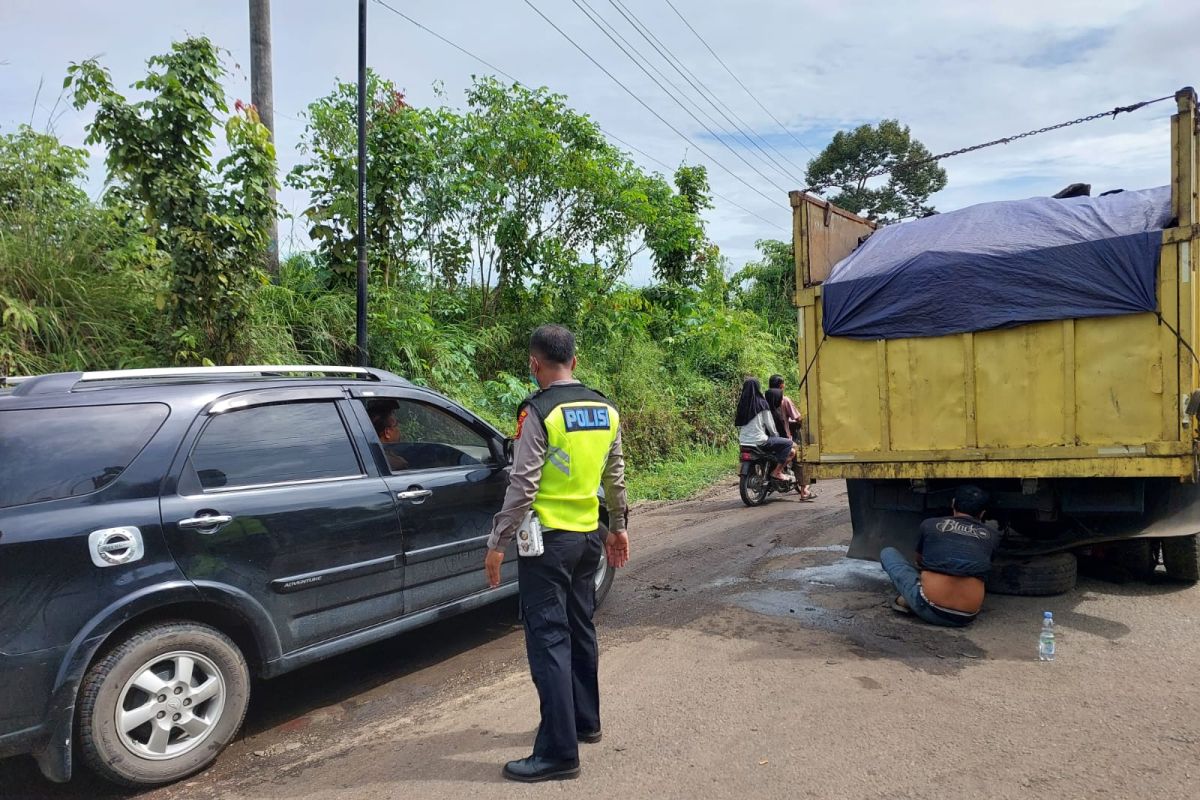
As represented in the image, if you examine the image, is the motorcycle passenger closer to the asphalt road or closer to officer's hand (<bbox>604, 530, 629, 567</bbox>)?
the asphalt road

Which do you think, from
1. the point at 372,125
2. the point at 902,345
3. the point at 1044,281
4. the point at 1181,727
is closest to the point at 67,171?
the point at 372,125

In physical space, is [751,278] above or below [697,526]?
above

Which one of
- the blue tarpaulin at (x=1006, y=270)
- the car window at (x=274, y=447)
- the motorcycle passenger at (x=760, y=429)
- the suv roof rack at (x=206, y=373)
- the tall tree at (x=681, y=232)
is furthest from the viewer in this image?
the tall tree at (x=681, y=232)

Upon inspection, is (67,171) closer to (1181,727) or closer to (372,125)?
(372,125)

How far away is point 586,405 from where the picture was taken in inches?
133

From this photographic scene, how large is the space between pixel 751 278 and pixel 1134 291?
20.4m

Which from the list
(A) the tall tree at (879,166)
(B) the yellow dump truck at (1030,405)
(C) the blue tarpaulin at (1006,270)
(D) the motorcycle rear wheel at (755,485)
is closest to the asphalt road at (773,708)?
(B) the yellow dump truck at (1030,405)

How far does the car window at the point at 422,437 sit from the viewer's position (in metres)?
4.51

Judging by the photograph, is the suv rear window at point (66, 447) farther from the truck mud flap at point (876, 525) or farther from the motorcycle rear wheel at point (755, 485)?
the motorcycle rear wheel at point (755, 485)

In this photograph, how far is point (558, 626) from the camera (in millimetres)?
3258

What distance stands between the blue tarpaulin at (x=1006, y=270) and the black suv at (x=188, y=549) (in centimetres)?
314

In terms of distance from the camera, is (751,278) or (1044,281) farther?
(751,278)

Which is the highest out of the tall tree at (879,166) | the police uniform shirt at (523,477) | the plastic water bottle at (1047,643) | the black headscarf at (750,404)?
the tall tree at (879,166)

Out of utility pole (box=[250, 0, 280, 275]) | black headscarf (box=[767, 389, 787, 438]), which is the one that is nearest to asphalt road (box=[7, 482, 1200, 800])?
black headscarf (box=[767, 389, 787, 438])
